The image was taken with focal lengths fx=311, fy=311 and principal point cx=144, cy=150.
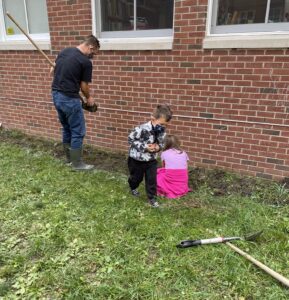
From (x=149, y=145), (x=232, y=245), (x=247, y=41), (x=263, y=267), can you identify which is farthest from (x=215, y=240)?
(x=247, y=41)

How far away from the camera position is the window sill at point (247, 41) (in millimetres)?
3559

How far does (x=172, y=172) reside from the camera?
3.76 m

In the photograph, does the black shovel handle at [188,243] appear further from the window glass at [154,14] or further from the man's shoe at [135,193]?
the window glass at [154,14]

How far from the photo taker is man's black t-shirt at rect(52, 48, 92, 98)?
403 centimetres

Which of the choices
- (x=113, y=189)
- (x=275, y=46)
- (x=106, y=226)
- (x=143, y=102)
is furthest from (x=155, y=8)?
(x=106, y=226)

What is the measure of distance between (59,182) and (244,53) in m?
2.92

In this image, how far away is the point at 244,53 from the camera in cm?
380

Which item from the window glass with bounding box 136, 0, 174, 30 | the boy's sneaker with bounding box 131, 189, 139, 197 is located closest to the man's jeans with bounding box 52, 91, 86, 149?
the boy's sneaker with bounding box 131, 189, 139, 197

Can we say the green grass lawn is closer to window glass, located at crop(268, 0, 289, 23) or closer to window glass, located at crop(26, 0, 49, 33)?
window glass, located at crop(268, 0, 289, 23)

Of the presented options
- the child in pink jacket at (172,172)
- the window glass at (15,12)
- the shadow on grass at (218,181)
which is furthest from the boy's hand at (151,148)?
the window glass at (15,12)

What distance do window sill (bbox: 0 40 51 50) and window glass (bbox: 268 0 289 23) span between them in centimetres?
361

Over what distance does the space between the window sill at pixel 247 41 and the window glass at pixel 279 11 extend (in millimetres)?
208

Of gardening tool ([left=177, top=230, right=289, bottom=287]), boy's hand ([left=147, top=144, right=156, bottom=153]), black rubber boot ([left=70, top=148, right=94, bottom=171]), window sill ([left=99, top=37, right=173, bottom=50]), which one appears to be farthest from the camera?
black rubber boot ([left=70, top=148, right=94, bottom=171])

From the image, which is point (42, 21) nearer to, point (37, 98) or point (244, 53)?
point (37, 98)
